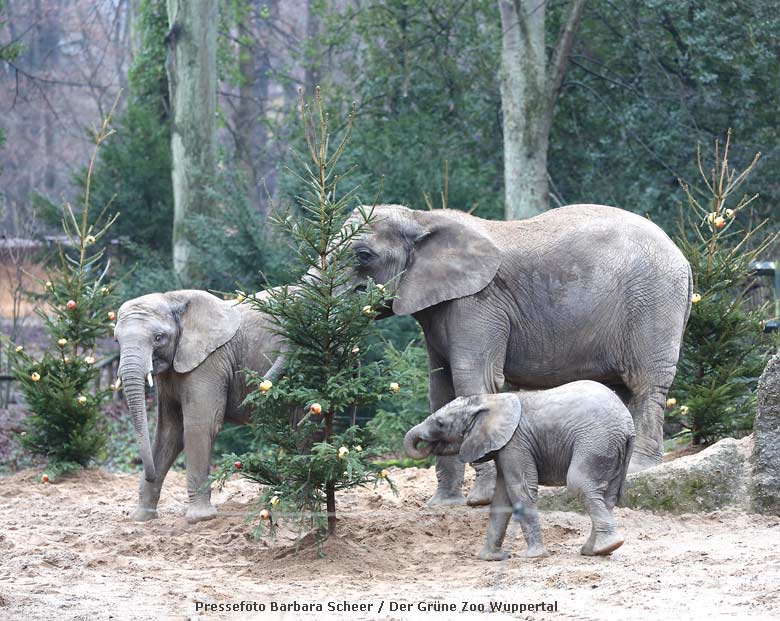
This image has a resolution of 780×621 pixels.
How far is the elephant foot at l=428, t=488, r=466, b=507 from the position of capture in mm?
9773

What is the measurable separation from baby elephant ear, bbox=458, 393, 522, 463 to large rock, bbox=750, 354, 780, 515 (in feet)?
7.00

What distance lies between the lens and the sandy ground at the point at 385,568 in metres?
6.94

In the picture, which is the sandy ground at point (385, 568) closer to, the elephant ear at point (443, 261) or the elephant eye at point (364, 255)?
the elephant ear at point (443, 261)

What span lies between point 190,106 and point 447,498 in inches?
496

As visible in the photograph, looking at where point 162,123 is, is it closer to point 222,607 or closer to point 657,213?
point 657,213

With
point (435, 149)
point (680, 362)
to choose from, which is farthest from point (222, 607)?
→ point (435, 149)

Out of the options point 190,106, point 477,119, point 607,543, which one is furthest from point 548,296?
point 477,119

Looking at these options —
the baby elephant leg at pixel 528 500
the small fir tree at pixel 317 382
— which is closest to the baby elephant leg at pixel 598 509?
the baby elephant leg at pixel 528 500

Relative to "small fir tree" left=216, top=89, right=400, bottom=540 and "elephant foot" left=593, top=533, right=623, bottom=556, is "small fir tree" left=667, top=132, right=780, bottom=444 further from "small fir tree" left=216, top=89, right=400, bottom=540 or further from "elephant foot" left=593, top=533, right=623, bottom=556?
"small fir tree" left=216, top=89, right=400, bottom=540

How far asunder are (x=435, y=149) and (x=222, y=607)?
1473 centimetres

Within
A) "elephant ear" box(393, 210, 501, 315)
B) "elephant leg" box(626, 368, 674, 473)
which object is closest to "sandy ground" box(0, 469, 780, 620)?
"elephant leg" box(626, 368, 674, 473)

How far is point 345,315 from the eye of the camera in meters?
8.47

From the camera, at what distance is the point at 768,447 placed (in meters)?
9.09

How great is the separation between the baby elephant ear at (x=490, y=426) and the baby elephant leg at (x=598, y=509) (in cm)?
49
